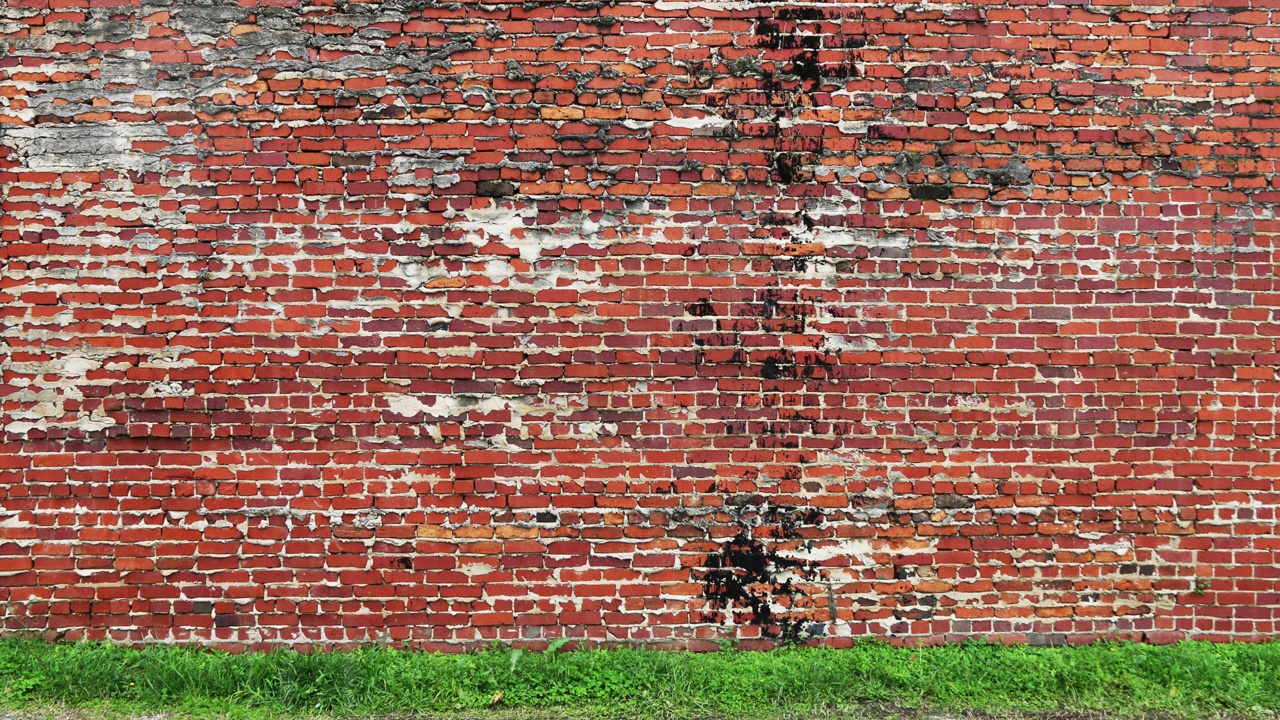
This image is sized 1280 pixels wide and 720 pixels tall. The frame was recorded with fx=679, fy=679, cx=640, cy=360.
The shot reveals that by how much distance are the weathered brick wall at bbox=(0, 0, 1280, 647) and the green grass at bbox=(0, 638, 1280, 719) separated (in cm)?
19

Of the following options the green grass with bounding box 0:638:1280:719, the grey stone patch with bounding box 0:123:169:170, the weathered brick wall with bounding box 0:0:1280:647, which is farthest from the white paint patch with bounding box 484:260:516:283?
the green grass with bounding box 0:638:1280:719

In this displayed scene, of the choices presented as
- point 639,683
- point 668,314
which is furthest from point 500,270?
point 639,683

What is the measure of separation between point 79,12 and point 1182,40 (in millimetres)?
6030

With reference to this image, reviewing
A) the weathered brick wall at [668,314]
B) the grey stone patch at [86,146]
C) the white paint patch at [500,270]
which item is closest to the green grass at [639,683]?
the weathered brick wall at [668,314]

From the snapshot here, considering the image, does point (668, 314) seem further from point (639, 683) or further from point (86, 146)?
point (86, 146)

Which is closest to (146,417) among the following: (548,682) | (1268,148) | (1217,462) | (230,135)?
(230,135)

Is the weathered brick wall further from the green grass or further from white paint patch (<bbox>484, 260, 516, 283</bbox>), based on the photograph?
the green grass

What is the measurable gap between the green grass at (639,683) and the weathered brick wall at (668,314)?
7.3 inches

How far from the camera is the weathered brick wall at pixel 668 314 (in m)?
3.68

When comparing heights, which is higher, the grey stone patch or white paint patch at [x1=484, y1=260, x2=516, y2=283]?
the grey stone patch

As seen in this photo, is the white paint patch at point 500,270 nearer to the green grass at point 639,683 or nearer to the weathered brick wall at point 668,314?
the weathered brick wall at point 668,314

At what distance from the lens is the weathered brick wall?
145 inches

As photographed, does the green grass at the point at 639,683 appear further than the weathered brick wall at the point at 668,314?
No

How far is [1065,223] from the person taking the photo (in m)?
3.73
